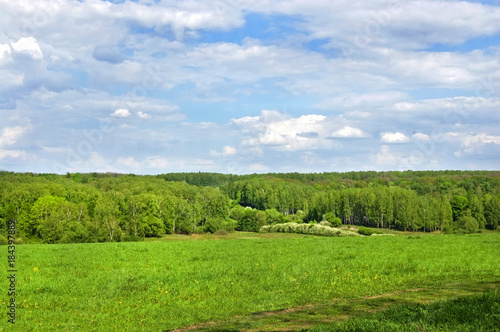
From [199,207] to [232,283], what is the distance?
95.2 meters

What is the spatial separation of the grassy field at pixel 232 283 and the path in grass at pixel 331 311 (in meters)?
0.04

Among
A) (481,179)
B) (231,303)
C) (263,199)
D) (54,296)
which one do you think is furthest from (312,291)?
(481,179)

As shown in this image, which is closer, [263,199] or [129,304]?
[129,304]

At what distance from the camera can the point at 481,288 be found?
16.2 meters

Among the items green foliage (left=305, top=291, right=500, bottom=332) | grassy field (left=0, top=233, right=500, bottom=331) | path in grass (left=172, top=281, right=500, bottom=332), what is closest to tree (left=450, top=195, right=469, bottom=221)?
grassy field (left=0, top=233, right=500, bottom=331)

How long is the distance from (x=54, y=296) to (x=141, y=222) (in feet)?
209

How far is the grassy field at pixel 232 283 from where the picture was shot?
14.1 meters

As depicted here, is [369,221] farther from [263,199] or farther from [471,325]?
[471,325]

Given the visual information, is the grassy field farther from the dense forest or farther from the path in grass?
the dense forest

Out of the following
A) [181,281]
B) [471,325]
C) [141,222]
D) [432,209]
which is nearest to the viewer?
[471,325]

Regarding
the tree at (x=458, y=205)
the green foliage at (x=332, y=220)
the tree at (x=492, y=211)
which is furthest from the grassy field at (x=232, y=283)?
the tree at (x=458, y=205)

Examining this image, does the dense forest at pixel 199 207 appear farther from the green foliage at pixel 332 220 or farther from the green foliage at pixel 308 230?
the green foliage at pixel 308 230

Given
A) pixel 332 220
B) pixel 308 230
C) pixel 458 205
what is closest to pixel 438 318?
pixel 308 230

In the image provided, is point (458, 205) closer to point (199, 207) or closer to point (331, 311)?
point (199, 207)
